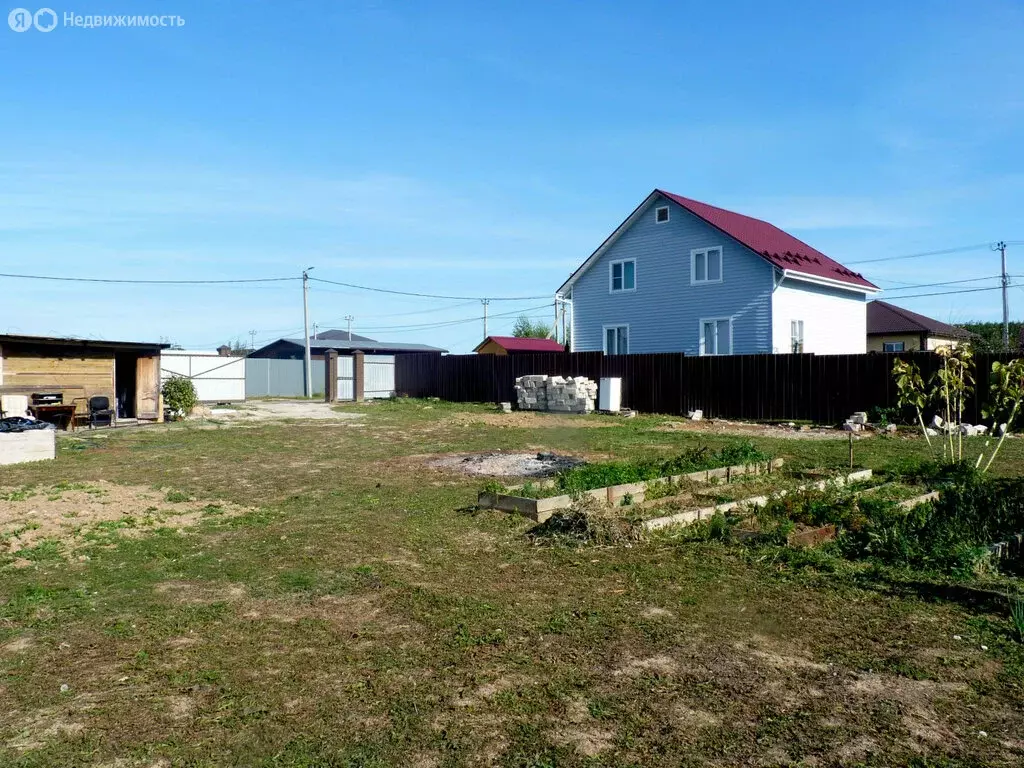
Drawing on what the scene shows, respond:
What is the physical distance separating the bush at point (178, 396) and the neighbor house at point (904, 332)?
115 feet

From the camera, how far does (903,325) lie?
1652 inches

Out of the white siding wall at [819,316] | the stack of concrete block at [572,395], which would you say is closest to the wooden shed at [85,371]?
the stack of concrete block at [572,395]

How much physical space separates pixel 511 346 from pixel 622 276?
14218 millimetres

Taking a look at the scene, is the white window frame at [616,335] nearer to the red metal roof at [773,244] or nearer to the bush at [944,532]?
the red metal roof at [773,244]

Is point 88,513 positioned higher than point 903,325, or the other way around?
point 903,325

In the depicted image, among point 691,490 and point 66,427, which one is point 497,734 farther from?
point 66,427

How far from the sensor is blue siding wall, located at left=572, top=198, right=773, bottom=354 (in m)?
27.3

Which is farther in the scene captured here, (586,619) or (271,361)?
(271,361)

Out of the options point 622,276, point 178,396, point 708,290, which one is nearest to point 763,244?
point 708,290

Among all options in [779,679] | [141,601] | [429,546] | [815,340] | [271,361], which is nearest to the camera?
[779,679]

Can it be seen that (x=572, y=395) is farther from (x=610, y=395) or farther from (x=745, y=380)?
(x=745, y=380)

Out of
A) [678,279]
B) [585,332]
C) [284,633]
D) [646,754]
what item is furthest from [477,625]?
[585,332]

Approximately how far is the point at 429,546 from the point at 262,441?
1122 cm

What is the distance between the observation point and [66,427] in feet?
68.0
